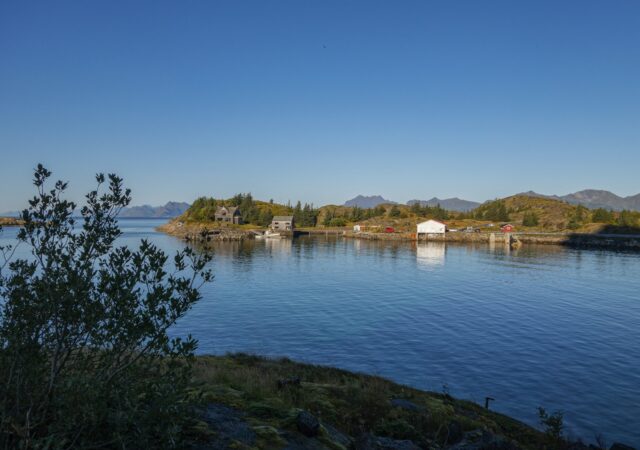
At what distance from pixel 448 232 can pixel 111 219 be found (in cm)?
19153

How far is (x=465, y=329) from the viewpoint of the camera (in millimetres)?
42844

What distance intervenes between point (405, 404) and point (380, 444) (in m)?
6.01

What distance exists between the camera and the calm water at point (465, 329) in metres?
27.5

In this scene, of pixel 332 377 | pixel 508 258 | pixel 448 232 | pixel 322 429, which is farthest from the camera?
pixel 448 232

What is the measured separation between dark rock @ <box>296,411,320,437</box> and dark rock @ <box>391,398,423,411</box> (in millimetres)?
6915

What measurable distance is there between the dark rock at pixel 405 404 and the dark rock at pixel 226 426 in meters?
8.28

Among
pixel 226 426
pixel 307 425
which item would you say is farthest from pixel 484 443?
pixel 226 426

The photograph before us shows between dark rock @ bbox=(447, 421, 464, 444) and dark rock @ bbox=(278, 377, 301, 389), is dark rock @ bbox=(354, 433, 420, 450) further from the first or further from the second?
dark rock @ bbox=(278, 377, 301, 389)

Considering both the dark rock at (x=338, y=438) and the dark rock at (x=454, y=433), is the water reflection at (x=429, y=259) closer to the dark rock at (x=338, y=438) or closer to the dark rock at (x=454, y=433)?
the dark rock at (x=454, y=433)

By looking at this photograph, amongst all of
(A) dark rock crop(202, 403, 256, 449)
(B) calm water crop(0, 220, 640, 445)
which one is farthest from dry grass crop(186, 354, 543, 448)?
(B) calm water crop(0, 220, 640, 445)

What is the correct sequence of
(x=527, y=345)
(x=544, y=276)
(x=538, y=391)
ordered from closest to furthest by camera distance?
(x=538, y=391) < (x=527, y=345) < (x=544, y=276)

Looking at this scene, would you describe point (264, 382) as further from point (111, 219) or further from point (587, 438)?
point (587, 438)

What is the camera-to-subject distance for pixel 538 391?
90.2 ft

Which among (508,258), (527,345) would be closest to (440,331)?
(527,345)
